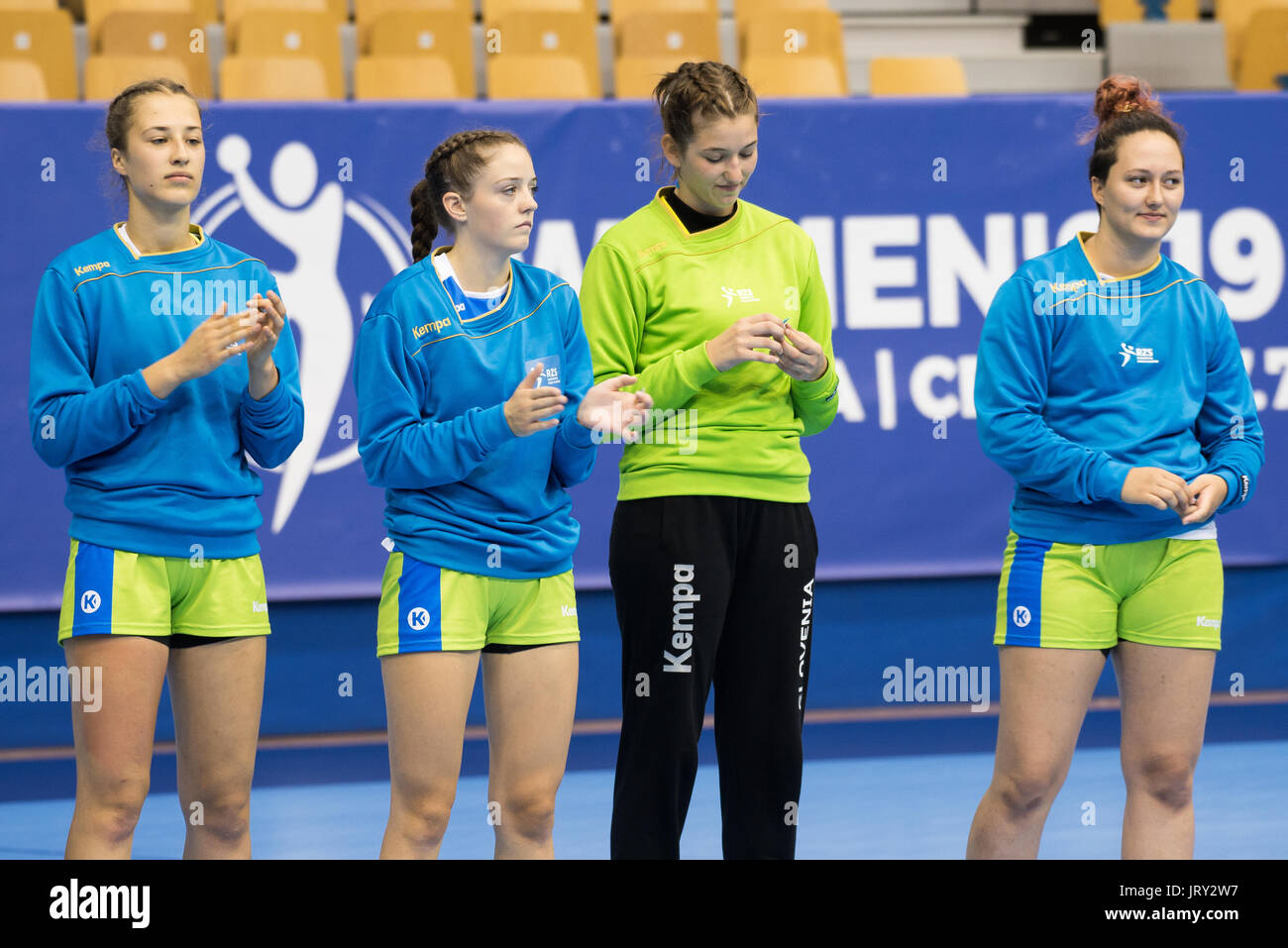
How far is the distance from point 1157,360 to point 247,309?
6.63 ft

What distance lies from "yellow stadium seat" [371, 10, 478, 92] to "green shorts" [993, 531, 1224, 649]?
15.9 ft

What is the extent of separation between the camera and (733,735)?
3.54 m

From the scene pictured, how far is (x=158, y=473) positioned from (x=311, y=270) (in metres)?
2.57

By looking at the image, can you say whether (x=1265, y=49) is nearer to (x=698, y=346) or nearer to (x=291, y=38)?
(x=291, y=38)

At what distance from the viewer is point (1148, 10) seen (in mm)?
8758

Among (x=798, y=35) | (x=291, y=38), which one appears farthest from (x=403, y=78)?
(x=798, y=35)

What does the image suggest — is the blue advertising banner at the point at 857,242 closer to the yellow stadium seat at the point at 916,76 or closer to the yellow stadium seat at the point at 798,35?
the yellow stadium seat at the point at 916,76

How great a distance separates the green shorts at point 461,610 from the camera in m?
3.25

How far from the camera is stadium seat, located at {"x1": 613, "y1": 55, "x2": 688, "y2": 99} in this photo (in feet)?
23.3

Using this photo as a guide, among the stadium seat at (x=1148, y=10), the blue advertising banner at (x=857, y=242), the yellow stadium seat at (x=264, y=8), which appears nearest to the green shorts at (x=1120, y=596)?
the blue advertising banner at (x=857, y=242)

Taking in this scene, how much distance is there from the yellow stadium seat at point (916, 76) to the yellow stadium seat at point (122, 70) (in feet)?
10.7
